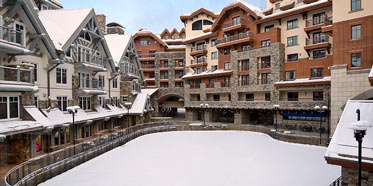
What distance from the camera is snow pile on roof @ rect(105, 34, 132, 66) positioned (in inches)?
1364

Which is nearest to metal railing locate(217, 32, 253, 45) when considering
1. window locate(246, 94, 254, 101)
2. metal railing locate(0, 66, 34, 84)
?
window locate(246, 94, 254, 101)

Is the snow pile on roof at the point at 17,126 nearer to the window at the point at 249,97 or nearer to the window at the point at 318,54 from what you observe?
the window at the point at 249,97

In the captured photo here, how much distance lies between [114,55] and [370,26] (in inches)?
1225

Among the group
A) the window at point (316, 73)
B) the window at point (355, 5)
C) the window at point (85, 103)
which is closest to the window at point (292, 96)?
the window at point (316, 73)

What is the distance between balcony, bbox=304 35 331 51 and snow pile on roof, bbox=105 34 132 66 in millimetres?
26342

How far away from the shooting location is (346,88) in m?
22.5

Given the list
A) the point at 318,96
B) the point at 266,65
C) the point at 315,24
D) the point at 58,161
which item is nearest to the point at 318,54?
the point at 315,24

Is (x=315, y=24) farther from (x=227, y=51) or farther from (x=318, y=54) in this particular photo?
(x=227, y=51)

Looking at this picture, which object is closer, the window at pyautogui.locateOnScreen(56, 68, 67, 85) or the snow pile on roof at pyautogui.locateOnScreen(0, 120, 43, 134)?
the snow pile on roof at pyautogui.locateOnScreen(0, 120, 43, 134)

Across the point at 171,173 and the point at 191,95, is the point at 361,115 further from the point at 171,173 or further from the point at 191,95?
the point at 191,95

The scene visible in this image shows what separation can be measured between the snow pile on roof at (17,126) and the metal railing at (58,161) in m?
2.93

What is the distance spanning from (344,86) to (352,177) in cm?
1640

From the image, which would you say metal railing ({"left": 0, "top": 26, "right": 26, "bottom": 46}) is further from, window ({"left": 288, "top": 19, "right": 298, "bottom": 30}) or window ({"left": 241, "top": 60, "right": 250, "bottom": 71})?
window ({"left": 288, "top": 19, "right": 298, "bottom": 30})

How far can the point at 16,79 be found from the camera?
16234 mm
